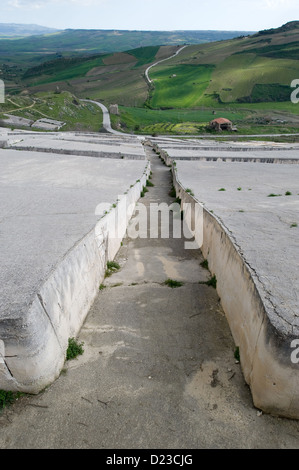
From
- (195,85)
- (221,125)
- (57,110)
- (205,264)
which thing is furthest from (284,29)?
(205,264)

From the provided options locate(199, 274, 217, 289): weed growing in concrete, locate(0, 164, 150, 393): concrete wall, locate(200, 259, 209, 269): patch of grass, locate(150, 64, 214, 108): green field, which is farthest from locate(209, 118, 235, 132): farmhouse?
locate(0, 164, 150, 393): concrete wall

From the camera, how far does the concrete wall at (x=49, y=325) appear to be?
12.8 ft

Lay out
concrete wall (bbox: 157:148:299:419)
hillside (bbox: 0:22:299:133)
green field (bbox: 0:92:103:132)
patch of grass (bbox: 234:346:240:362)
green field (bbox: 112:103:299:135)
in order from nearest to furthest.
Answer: concrete wall (bbox: 157:148:299:419), patch of grass (bbox: 234:346:240:362), green field (bbox: 0:92:103:132), green field (bbox: 112:103:299:135), hillside (bbox: 0:22:299:133)

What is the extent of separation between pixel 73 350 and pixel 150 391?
4.74ft

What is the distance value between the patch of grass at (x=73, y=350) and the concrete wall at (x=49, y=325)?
0.09 meters

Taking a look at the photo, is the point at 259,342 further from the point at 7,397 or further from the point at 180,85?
the point at 180,85

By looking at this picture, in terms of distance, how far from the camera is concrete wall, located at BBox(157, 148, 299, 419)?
12.1ft

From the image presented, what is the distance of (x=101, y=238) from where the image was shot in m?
7.09

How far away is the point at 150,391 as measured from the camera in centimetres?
437

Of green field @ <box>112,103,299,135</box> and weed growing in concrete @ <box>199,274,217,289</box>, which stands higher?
green field @ <box>112,103,299,135</box>

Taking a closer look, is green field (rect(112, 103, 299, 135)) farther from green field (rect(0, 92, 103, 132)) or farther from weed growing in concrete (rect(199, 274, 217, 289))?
weed growing in concrete (rect(199, 274, 217, 289))

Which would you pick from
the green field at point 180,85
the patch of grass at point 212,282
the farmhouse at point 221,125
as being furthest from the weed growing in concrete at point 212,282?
the green field at point 180,85

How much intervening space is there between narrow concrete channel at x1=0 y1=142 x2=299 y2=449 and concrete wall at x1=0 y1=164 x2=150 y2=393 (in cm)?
27

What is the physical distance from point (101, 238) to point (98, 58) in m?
185
